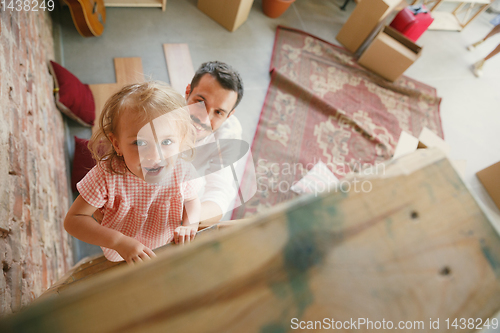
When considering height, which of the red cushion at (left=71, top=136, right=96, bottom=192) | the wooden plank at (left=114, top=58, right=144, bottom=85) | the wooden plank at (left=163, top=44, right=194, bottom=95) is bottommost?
the red cushion at (left=71, top=136, right=96, bottom=192)

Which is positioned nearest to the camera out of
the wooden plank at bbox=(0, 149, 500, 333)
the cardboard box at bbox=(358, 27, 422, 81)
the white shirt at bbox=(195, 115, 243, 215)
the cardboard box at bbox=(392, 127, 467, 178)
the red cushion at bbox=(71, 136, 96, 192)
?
the wooden plank at bbox=(0, 149, 500, 333)

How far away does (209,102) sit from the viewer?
104 cm

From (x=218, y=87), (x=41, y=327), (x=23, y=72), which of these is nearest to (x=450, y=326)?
(x=41, y=327)

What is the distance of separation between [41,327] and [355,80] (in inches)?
109

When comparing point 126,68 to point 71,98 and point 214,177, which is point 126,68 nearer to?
point 71,98

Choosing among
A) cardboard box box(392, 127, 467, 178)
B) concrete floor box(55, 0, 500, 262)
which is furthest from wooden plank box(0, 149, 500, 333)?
concrete floor box(55, 0, 500, 262)

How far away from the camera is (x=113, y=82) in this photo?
6.30ft

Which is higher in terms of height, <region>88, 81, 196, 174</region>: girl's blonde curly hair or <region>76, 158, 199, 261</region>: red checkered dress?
<region>88, 81, 196, 174</region>: girl's blonde curly hair

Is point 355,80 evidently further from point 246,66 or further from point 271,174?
point 271,174

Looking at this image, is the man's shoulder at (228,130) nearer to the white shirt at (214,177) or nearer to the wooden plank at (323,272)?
the white shirt at (214,177)

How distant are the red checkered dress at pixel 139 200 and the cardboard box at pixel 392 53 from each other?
7.67 feet

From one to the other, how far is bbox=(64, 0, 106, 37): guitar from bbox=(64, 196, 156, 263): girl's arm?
66.5 inches

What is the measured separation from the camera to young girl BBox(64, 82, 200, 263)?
0.65 meters

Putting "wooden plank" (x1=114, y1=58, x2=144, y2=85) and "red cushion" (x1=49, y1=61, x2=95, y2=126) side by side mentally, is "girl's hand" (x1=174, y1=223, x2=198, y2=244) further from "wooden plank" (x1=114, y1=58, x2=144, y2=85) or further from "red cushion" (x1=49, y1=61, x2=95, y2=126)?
"wooden plank" (x1=114, y1=58, x2=144, y2=85)
